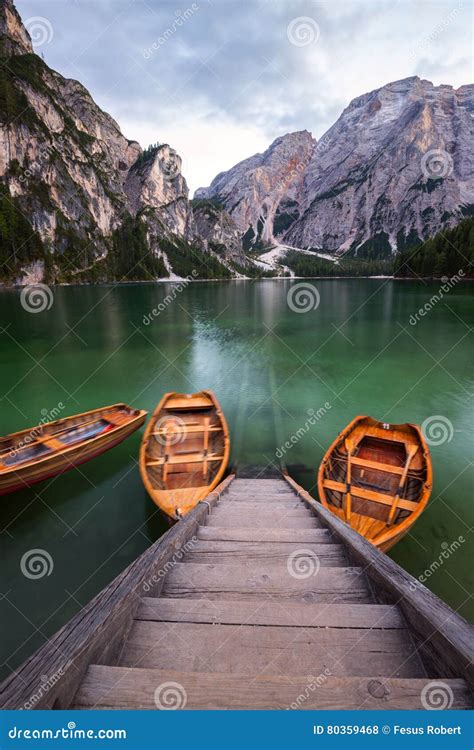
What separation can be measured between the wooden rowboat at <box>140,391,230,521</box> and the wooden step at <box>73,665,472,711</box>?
464cm

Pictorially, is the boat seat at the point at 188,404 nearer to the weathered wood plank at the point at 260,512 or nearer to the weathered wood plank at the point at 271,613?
the weathered wood plank at the point at 260,512

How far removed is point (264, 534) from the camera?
14.8 ft

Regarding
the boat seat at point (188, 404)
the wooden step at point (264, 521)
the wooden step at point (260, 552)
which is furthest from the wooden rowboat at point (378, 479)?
the boat seat at point (188, 404)

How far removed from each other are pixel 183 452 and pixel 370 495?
4.90 meters

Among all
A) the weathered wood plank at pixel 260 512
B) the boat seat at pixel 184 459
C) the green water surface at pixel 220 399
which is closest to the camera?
the weathered wood plank at pixel 260 512

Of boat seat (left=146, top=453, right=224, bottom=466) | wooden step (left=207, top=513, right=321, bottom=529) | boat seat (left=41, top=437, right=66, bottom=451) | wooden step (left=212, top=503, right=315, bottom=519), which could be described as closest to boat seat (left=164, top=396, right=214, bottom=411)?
boat seat (left=146, top=453, right=224, bottom=466)

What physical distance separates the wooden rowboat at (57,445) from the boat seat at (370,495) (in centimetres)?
675

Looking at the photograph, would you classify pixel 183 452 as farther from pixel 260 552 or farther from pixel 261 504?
pixel 260 552

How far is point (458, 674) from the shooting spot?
1899 millimetres

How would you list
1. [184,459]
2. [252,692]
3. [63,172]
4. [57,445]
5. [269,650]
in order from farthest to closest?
[63,172], [57,445], [184,459], [269,650], [252,692]

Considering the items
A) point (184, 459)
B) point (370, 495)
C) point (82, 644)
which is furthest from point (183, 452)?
point (82, 644)

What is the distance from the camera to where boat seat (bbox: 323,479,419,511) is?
6832 millimetres

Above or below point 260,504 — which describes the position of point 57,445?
below

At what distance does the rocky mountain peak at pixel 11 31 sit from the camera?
451 feet
